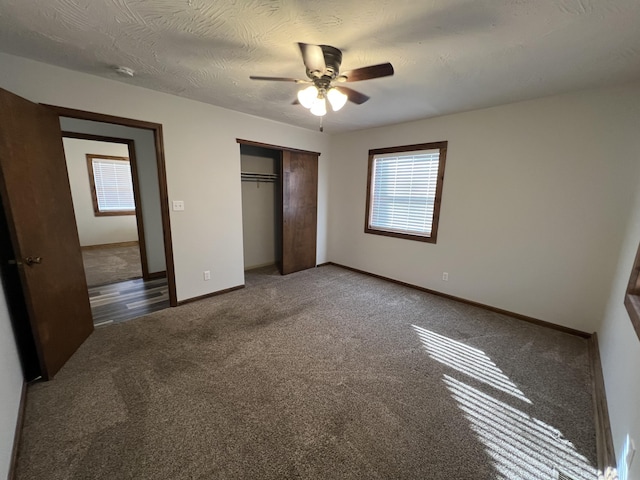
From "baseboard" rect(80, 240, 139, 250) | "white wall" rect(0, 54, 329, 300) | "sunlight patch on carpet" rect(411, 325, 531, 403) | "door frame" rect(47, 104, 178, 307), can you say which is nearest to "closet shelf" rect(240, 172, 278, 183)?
"white wall" rect(0, 54, 329, 300)

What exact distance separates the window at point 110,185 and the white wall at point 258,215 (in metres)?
3.14

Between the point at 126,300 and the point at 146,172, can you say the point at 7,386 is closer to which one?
the point at 126,300

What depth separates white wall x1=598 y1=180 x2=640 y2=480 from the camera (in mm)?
1202

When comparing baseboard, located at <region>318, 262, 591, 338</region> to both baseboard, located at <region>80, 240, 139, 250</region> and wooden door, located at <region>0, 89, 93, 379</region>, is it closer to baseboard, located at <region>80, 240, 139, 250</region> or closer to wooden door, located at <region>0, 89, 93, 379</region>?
wooden door, located at <region>0, 89, 93, 379</region>

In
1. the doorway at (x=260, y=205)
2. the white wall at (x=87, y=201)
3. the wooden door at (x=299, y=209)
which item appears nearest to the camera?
the wooden door at (x=299, y=209)

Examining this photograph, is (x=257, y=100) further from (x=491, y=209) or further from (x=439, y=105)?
(x=491, y=209)

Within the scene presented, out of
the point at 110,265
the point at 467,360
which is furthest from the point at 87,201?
the point at 467,360

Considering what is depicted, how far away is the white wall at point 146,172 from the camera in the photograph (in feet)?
11.2

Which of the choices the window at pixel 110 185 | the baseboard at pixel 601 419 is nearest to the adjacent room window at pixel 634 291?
the baseboard at pixel 601 419

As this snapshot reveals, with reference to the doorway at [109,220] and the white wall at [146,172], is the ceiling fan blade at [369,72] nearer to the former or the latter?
the white wall at [146,172]

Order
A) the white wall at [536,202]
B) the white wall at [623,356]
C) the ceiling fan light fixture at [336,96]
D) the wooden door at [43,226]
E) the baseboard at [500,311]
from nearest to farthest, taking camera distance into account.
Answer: the white wall at [623,356] < the wooden door at [43,226] < the ceiling fan light fixture at [336,96] < the white wall at [536,202] < the baseboard at [500,311]

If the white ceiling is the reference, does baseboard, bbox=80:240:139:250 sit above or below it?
below

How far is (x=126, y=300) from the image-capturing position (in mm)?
3227

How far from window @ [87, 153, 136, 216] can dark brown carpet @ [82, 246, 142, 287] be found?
95cm
